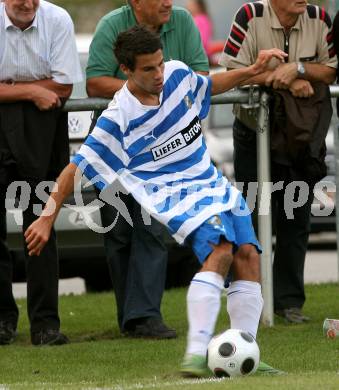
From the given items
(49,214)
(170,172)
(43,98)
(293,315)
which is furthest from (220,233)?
(293,315)

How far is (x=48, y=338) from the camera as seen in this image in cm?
951

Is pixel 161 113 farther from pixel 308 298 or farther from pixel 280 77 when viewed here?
pixel 308 298

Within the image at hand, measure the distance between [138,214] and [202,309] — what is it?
2032 millimetres

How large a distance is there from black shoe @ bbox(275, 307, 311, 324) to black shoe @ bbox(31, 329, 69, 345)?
163 cm

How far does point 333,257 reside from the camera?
53.3ft

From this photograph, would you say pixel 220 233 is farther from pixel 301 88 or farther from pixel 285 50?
pixel 285 50

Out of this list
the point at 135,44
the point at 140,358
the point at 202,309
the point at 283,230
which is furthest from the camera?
the point at 283,230

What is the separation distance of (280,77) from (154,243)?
1.43 m

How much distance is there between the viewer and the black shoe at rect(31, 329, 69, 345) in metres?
9.49

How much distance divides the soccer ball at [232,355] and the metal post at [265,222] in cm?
223

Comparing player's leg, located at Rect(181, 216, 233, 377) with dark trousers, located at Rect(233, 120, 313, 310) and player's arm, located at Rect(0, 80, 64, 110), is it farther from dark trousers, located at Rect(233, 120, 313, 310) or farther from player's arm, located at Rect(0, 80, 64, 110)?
dark trousers, located at Rect(233, 120, 313, 310)

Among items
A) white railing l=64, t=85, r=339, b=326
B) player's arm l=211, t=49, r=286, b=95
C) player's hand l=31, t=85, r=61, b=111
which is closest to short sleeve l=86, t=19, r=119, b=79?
player's hand l=31, t=85, r=61, b=111

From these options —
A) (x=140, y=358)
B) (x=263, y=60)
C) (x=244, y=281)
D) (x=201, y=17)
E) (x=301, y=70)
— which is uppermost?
(x=263, y=60)

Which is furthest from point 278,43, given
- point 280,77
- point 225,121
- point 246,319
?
point 225,121
